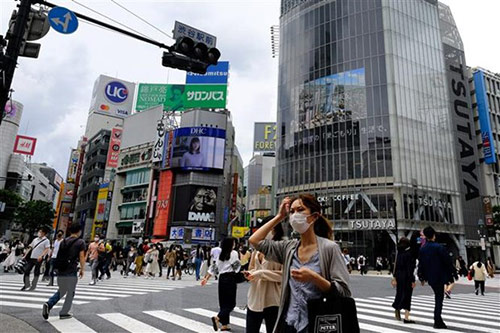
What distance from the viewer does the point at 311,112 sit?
4638 cm

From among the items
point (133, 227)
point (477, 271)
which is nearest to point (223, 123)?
point (133, 227)

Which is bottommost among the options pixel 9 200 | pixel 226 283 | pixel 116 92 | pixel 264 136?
pixel 226 283

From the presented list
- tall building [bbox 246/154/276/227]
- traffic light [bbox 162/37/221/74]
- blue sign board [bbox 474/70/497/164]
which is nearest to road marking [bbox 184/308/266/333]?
traffic light [bbox 162/37/221/74]

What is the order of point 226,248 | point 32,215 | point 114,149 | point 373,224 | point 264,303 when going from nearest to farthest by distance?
point 264,303
point 226,248
point 373,224
point 32,215
point 114,149

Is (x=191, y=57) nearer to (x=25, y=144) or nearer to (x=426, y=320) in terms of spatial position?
(x=426, y=320)

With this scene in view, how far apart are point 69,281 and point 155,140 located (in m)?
50.9

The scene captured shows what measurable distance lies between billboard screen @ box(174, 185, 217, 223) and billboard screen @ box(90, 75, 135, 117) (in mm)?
43692

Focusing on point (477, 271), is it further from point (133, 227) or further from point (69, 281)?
point (133, 227)

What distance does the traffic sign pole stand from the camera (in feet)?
16.5

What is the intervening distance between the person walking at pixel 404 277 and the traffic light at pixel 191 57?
17.5 feet

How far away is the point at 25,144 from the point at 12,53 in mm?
77883

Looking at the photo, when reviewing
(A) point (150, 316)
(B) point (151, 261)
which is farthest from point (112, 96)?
(A) point (150, 316)

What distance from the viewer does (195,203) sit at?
159ft

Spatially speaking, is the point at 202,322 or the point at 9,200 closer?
the point at 202,322
